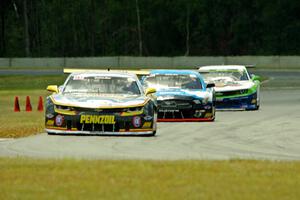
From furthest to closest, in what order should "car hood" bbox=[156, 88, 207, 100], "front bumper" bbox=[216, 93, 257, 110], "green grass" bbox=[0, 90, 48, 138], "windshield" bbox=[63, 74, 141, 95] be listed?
"front bumper" bbox=[216, 93, 257, 110] < "car hood" bbox=[156, 88, 207, 100] < "green grass" bbox=[0, 90, 48, 138] < "windshield" bbox=[63, 74, 141, 95]

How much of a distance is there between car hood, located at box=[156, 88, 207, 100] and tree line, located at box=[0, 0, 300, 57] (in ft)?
232

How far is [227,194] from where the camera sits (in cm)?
934

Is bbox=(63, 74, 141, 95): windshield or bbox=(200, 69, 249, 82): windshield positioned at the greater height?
bbox=(63, 74, 141, 95): windshield

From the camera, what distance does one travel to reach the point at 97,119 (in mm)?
17969

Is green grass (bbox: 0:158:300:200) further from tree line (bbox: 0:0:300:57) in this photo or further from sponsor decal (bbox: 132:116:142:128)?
tree line (bbox: 0:0:300:57)

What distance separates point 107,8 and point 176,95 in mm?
90248

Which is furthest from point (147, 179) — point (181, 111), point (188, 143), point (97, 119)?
point (181, 111)

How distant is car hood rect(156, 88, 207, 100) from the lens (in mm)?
23719

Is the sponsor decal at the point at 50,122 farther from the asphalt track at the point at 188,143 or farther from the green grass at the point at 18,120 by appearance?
the green grass at the point at 18,120

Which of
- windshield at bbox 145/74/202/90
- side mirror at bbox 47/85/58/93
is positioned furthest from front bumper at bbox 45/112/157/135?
windshield at bbox 145/74/202/90

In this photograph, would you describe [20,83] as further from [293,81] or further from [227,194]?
[227,194]

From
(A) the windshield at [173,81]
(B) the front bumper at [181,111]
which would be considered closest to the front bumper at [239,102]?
(A) the windshield at [173,81]

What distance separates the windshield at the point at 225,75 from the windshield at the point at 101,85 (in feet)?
36.5

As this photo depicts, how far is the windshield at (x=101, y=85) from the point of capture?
19.3m
